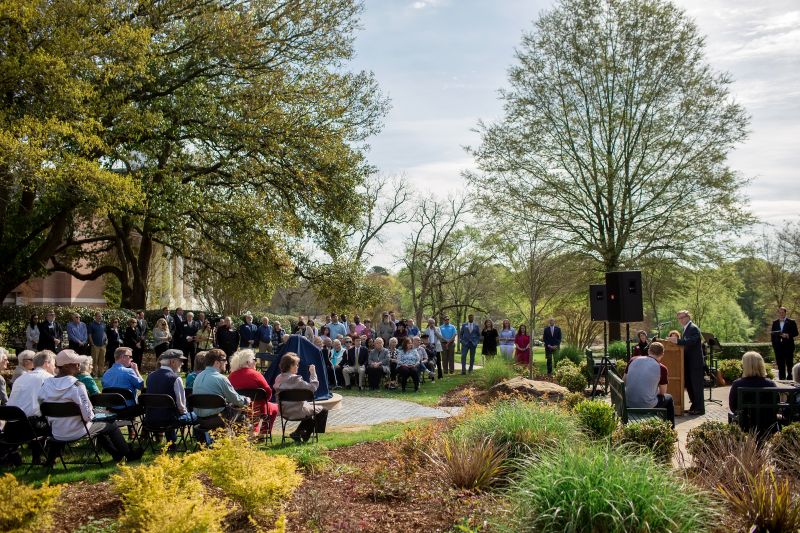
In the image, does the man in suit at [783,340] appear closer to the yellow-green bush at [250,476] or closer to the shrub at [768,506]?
the shrub at [768,506]

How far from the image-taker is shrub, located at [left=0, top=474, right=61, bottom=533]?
4.88 meters

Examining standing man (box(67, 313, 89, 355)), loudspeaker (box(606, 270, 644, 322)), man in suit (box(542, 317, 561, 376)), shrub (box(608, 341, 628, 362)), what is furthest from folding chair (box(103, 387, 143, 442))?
shrub (box(608, 341, 628, 362))

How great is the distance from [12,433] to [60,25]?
10.3 metres

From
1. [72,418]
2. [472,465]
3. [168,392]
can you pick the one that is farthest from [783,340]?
[72,418]

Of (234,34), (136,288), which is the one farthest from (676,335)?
(136,288)

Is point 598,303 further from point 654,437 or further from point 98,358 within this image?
point 98,358

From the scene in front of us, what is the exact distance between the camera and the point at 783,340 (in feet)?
57.8

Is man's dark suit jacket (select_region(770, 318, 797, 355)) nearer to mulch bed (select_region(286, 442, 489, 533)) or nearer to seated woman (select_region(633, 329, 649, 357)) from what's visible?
seated woman (select_region(633, 329, 649, 357))

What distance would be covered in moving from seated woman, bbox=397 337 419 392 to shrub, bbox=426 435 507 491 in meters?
10.8

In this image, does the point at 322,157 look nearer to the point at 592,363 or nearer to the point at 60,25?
the point at 60,25

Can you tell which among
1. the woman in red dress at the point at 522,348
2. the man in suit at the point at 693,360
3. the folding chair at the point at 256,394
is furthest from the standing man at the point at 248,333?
the man in suit at the point at 693,360

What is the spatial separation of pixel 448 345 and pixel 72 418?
14676 millimetres

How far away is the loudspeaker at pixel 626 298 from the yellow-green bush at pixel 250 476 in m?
9.01

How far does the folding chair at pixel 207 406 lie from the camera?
8.34 metres
